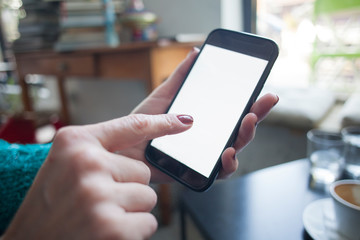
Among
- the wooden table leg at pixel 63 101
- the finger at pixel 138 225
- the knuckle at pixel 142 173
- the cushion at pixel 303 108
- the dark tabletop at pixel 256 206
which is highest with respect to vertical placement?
the knuckle at pixel 142 173

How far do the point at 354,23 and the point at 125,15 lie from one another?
33.7 inches

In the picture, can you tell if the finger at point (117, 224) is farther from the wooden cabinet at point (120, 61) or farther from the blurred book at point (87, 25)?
the blurred book at point (87, 25)

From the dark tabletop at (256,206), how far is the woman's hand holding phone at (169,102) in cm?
5

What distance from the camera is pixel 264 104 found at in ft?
1.05

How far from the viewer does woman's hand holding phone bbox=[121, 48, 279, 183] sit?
0.32m

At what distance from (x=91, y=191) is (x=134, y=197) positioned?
1.6 inches

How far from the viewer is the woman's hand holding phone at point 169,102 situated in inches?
12.7

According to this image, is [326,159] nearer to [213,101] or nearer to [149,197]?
[213,101]

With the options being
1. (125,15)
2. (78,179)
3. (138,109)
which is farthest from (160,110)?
(125,15)

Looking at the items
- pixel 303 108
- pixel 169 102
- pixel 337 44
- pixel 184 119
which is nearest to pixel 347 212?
pixel 184 119

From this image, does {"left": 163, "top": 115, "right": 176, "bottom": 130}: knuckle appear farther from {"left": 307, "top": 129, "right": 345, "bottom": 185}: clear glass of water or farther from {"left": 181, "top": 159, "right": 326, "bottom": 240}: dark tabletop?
{"left": 307, "top": 129, "right": 345, "bottom": 185}: clear glass of water

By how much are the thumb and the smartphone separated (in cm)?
11

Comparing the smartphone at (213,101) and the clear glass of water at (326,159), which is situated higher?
the smartphone at (213,101)

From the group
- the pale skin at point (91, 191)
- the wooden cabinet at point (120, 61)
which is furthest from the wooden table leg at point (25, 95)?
the pale skin at point (91, 191)
